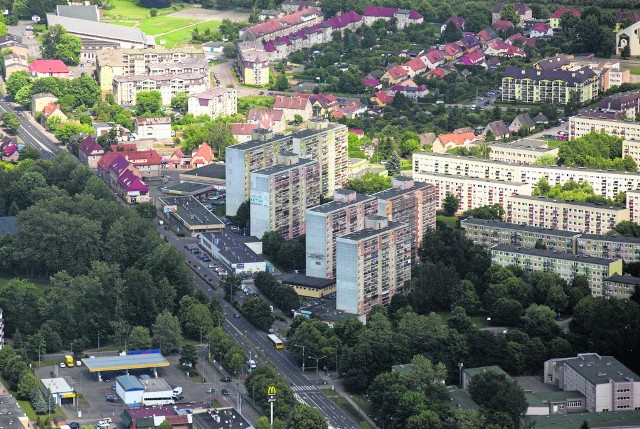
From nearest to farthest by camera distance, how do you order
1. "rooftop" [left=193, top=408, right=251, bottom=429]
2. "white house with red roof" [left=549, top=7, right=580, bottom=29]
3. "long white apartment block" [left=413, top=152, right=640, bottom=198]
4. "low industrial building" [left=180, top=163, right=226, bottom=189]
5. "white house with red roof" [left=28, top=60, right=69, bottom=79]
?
1. "rooftop" [left=193, top=408, right=251, bottom=429]
2. "long white apartment block" [left=413, top=152, right=640, bottom=198]
3. "low industrial building" [left=180, top=163, right=226, bottom=189]
4. "white house with red roof" [left=28, top=60, right=69, bottom=79]
5. "white house with red roof" [left=549, top=7, right=580, bottom=29]

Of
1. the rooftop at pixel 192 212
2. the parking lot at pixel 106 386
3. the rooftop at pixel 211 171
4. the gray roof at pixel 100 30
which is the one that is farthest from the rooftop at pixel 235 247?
the gray roof at pixel 100 30

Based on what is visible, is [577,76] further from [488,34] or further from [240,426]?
[240,426]

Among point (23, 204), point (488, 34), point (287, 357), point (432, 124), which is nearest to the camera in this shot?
point (287, 357)

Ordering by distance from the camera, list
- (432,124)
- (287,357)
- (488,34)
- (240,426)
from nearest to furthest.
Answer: (240,426)
(287,357)
(432,124)
(488,34)

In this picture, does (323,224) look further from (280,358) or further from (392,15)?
(392,15)

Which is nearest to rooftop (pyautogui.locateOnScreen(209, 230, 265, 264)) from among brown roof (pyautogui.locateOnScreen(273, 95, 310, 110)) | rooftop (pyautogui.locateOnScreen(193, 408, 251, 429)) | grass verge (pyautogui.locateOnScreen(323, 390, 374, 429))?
grass verge (pyautogui.locateOnScreen(323, 390, 374, 429))

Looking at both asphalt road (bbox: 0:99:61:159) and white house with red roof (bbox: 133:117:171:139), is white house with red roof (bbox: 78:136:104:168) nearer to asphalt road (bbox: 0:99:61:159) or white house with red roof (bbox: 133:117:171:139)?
asphalt road (bbox: 0:99:61:159)

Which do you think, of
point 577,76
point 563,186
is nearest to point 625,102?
point 577,76

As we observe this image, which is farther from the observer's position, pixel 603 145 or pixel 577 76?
pixel 577 76
